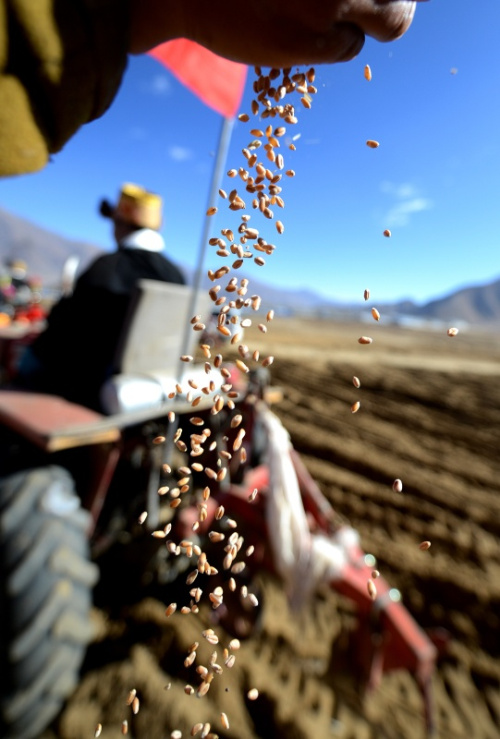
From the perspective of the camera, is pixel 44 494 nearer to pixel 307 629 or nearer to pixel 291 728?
pixel 291 728

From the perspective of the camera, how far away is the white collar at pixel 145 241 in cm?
216

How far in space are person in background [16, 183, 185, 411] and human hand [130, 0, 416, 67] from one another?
138cm

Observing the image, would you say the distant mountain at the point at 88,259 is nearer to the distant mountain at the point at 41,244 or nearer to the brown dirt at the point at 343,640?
the distant mountain at the point at 41,244

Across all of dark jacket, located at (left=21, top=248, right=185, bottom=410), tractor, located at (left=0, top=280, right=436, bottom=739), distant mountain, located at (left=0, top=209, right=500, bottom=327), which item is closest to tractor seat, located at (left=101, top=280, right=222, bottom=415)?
tractor, located at (left=0, top=280, right=436, bottom=739)

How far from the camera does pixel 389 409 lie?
7.17m

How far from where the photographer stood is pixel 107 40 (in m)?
0.62

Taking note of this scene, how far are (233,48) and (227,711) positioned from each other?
2304 mm

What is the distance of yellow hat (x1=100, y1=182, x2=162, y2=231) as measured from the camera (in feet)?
7.60

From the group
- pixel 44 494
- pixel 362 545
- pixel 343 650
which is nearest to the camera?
pixel 44 494

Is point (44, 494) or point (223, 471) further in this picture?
point (44, 494)

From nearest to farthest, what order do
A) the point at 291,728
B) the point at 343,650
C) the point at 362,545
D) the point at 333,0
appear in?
1. the point at 333,0
2. the point at 291,728
3. the point at 343,650
4. the point at 362,545

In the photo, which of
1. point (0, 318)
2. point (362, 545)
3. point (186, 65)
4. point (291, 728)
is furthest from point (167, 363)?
point (0, 318)

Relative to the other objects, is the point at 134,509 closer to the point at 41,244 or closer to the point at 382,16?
the point at 382,16

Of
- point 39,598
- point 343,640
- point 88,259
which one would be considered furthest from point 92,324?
point 88,259
